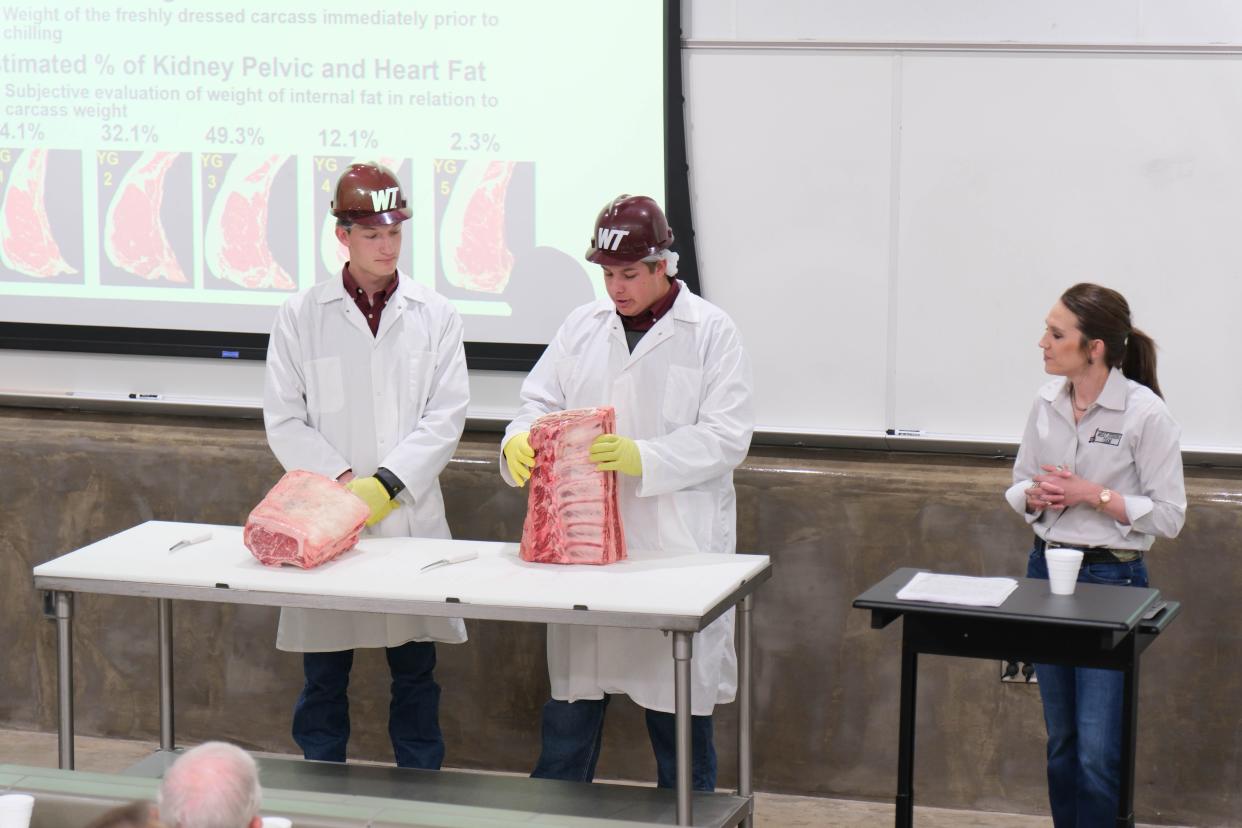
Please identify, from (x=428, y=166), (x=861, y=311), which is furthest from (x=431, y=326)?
(x=861, y=311)

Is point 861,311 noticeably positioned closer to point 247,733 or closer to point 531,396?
point 531,396

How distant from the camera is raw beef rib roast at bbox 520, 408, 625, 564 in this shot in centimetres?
384

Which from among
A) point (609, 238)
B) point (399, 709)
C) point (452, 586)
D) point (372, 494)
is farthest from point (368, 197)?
point (399, 709)

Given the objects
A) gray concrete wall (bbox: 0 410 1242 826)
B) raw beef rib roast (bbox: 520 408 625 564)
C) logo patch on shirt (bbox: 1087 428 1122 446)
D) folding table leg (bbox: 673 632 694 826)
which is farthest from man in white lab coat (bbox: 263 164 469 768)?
logo patch on shirt (bbox: 1087 428 1122 446)

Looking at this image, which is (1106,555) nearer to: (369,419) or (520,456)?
(520,456)

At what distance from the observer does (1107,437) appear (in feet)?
12.5

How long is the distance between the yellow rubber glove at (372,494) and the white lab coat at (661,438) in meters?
0.33

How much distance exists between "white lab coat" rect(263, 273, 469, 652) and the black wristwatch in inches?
4.7

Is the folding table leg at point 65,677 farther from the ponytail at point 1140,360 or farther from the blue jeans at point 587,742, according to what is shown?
the ponytail at point 1140,360

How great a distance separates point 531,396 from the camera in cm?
420

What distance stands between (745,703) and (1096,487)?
1000mm

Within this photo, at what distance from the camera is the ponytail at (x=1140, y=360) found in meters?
3.88

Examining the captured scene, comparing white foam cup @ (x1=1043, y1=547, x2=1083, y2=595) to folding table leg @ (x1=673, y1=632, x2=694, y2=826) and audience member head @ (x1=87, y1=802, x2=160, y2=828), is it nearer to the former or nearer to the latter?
folding table leg @ (x1=673, y1=632, x2=694, y2=826)

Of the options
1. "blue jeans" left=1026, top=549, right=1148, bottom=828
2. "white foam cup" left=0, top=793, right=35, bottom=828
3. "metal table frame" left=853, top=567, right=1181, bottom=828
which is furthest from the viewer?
"blue jeans" left=1026, top=549, right=1148, bottom=828
